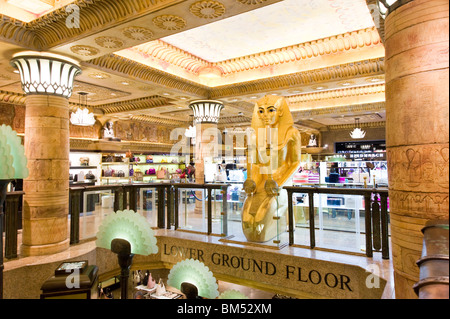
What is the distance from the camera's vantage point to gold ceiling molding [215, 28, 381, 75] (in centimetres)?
516

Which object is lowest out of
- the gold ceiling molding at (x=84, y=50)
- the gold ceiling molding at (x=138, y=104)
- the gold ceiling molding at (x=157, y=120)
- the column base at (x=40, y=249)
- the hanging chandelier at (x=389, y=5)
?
A: the column base at (x=40, y=249)

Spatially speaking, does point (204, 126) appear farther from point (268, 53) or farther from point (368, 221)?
point (368, 221)

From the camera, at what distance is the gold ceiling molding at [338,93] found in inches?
323

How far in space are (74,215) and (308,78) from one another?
509cm

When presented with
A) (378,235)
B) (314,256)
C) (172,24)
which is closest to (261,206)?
(314,256)

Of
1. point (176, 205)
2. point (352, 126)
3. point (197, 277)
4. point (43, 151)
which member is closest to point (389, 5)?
point (197, 277)

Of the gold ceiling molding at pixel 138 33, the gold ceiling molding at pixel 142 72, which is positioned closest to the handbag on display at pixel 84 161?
the gold ceiling molding at pixel 142 72

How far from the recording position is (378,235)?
387 centimetres

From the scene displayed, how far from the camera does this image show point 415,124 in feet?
4.76

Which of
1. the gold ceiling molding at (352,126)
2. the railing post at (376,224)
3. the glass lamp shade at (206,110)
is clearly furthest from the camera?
the gold ceiling molding at (352,126)

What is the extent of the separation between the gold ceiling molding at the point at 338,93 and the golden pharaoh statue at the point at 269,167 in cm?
457

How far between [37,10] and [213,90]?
12.9ft

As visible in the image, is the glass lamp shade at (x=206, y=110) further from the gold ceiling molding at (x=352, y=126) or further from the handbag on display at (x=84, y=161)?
the gold ceiling molding at (x=352, y=126)

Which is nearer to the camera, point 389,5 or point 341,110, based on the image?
point 389,5
